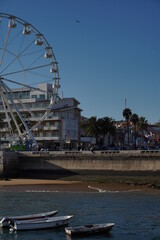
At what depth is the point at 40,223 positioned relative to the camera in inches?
1176

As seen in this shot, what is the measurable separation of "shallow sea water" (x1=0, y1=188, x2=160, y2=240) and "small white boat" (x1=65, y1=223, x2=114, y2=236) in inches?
15.3

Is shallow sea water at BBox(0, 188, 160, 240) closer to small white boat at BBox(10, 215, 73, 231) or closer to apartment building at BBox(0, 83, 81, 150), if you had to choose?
small white boat at BBox(10, 215, 73, 231)

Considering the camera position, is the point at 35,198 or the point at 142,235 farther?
the point at 35,198

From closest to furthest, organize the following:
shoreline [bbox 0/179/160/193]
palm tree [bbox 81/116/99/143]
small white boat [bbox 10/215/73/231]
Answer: small white boat [bbox 10/215/73/231] < shoreline [bbox 0/179/160/193] < palm tree [bbox 81/116/99/143]

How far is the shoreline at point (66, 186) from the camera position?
5121cm

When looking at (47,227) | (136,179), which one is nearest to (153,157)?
(136,179)

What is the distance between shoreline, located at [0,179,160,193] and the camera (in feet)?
168

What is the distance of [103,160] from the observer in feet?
205

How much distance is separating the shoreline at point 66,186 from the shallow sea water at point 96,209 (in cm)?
296

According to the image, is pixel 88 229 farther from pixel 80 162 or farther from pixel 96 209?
pixel 80 162

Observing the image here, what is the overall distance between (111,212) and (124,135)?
11058 centimetres

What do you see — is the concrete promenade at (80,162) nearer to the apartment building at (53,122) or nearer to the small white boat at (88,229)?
the apartment building at (53,122)

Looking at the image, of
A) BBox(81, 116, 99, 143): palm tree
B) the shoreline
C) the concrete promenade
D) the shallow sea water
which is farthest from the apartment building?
the shallow sea water

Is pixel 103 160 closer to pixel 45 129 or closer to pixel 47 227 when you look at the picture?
pixel 47 227
